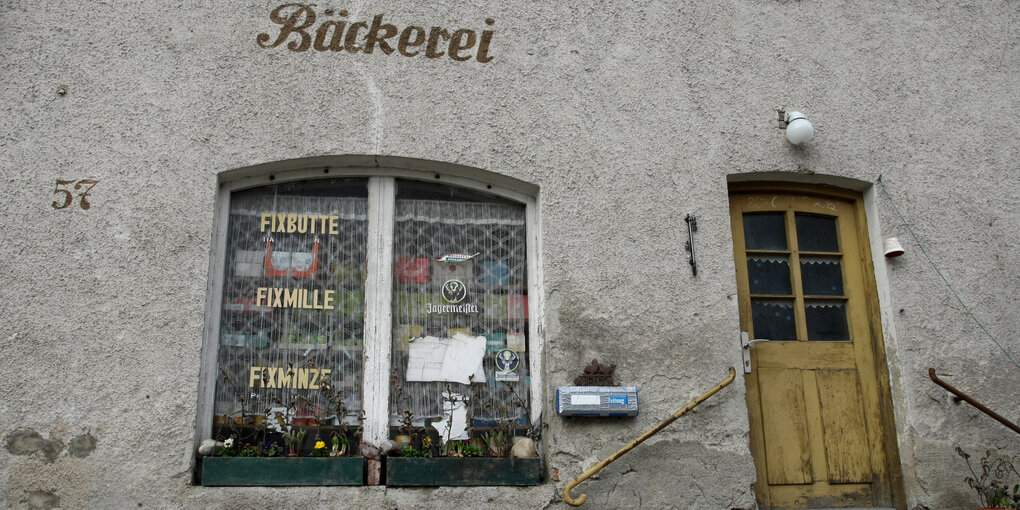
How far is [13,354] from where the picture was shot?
4035 millimetres

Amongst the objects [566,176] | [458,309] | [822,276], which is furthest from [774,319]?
[458,309]

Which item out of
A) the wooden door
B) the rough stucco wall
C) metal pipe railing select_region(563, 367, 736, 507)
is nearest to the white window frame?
the rough stucco wall

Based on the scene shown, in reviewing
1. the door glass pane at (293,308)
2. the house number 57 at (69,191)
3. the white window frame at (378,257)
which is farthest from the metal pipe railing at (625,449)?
the house number 57 at (69,191)

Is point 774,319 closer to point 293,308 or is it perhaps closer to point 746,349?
point 746,349

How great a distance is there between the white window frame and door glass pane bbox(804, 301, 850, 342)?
1.69 metres

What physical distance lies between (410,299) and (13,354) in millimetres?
2054

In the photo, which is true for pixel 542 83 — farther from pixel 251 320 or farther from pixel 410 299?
pixel 251 320

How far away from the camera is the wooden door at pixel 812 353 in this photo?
4.55 meters

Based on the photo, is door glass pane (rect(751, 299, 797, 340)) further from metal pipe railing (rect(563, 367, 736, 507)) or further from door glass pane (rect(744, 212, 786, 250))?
metal pipe railing (rect(563, 367, 736, 507))

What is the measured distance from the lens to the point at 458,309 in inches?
182

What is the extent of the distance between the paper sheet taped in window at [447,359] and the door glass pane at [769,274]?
67.9 inches

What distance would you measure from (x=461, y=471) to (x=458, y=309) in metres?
0.95

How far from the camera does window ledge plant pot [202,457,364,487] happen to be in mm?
4031

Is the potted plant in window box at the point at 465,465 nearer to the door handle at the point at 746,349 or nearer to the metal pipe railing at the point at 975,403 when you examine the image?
the door handle at the point at 746,349
